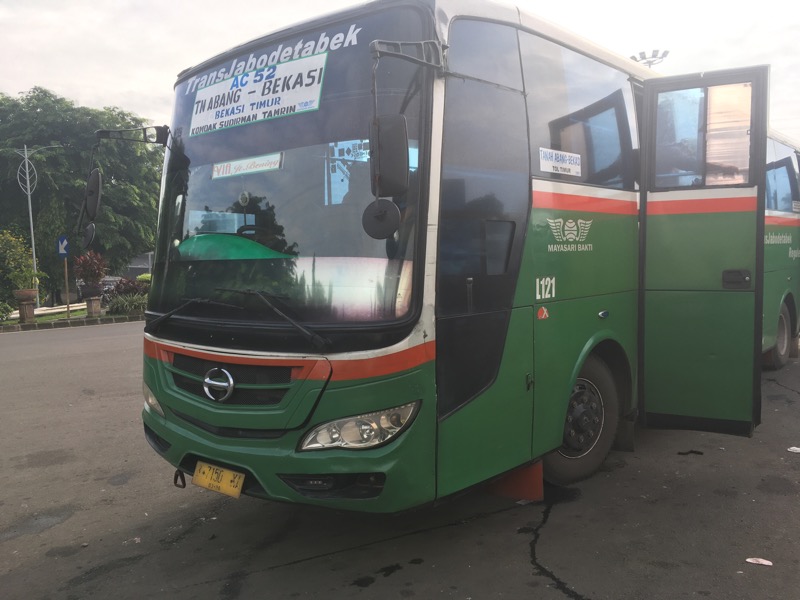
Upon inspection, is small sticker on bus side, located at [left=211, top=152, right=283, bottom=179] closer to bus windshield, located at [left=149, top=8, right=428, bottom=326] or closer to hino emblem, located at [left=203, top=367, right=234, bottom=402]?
bus windshield, located at [left=149, top=8, right=428, bottom=326]

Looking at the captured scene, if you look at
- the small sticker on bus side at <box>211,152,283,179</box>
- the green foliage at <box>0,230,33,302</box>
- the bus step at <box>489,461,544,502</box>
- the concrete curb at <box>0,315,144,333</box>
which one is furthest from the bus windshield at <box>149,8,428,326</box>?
the green foliage at <box>0,230,33,302</box>

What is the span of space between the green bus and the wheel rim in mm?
22

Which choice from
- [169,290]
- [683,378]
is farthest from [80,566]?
[683,378]

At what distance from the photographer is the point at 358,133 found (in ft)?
10.7

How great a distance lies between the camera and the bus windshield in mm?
3162

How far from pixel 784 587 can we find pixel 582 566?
96 cm

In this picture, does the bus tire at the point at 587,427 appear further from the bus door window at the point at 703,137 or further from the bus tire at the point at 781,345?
the bus tire at the point at 781,345

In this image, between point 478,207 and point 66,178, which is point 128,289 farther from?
point 478,207

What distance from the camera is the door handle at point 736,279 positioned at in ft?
14.7

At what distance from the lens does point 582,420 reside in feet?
14.8

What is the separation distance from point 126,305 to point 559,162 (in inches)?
796

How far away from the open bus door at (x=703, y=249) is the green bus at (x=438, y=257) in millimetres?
15

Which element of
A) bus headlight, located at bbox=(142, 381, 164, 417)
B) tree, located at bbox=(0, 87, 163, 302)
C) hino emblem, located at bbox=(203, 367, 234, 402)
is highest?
tree, located at bbox=(0, 87, 163, 302)

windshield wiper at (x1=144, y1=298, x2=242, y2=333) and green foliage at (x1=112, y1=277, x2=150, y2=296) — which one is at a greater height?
windshield wiper at (x1=144, y1=298, x2=242, y2=333)
